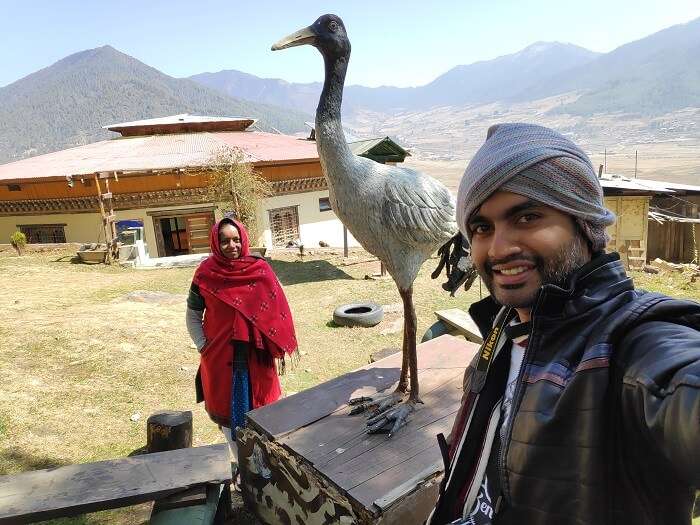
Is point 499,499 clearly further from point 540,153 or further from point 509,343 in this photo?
point 540,153

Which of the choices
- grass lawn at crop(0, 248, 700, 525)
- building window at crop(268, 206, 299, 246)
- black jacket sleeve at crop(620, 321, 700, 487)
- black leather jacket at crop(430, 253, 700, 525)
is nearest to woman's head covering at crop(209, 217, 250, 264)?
grass lawn at crop(0, 248, 700, 525)

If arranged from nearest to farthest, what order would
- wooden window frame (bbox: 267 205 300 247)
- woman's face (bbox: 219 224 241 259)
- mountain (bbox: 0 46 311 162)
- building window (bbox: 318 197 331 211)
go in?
woman's face (bbox: 219 224 241 259), wooden window frame (bbox: 267 205 300 247), building window (bbox: 318 197 331 211), mountain (bbox: 0 46 311 162)

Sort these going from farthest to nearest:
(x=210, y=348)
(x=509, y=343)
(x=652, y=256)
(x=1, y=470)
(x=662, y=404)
A: (x=652, y=256) < (x=1, y=470) < (x=210, y=348) < (x=509, y=343) < (x=662, y=404)

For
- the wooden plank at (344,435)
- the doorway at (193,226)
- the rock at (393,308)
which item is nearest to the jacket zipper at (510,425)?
the wooden plank at (344,435)

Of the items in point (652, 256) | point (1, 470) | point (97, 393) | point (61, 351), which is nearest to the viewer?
point (1, 470)

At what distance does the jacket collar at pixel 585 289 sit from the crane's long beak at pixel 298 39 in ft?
8.34

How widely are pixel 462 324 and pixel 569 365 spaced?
5.22 meters

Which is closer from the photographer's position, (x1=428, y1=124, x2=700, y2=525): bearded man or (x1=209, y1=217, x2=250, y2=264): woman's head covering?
(x1=428, y1=124, x2=700, y2=525): bearded man

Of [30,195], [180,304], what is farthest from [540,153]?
[30,195]

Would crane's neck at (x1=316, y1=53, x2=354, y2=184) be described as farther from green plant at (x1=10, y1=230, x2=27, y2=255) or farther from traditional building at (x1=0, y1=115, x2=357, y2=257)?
green plant at (x1=10, y1=230, x2=27, y2=255)

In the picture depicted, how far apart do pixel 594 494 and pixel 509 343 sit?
497 mm

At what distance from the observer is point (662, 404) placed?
81 cm

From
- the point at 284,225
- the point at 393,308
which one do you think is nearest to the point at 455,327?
the point at 393,308

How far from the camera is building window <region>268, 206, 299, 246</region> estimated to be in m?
17.1
